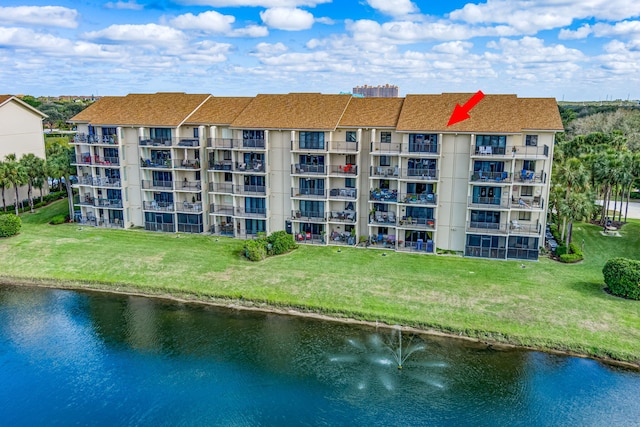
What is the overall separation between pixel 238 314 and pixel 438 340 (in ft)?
50.8

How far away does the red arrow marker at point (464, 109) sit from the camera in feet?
157

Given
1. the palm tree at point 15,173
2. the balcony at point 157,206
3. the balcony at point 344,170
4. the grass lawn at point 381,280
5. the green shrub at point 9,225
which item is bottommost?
the grass lawn at point 381,280

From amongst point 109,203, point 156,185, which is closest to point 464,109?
point 156,185

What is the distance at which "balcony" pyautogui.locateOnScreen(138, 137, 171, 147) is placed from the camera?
54406mm

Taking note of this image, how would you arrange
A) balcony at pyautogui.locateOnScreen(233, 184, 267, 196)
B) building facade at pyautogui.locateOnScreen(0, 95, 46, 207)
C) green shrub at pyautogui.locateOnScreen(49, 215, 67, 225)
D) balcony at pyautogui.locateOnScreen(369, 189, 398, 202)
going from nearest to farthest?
balcony at pyautogui.locateOnScreen(369, 189, 398, 202), balcony at pyautogui.locateOnScreen(233, 184, 267, 196), green shrub at pyautogui.locateOnScreen(49, 215, 67, 225), building facade at pyautogui.locateOnScreen(0, 95, 46, 207)

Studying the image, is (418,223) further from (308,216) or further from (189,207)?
(189,207)

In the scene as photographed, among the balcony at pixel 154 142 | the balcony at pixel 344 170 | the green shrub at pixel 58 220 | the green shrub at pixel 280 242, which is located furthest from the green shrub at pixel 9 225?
the balcony at pixel 344 170

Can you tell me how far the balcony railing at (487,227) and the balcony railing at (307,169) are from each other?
15.4m

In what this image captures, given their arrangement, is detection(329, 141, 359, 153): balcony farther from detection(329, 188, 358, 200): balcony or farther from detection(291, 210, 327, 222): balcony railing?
detection(291, 210, 327, 222): balcony railing

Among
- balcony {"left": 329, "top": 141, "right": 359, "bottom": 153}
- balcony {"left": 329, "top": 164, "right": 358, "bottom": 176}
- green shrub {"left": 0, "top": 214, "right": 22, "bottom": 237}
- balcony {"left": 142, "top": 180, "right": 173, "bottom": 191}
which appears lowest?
green shrub {"left": 0, "top": 214, "right": 22, "bottom": 237}

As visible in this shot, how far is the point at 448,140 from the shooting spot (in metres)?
47.2

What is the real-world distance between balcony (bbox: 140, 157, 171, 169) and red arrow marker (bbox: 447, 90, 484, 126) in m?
30.4

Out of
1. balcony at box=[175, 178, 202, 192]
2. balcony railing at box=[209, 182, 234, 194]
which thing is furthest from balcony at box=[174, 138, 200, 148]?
balcony railing at box=[209, 182, 234, 194]

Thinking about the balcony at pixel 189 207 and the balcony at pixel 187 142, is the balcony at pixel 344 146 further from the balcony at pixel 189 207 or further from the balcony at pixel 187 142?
the balcony at pixel 189 207
